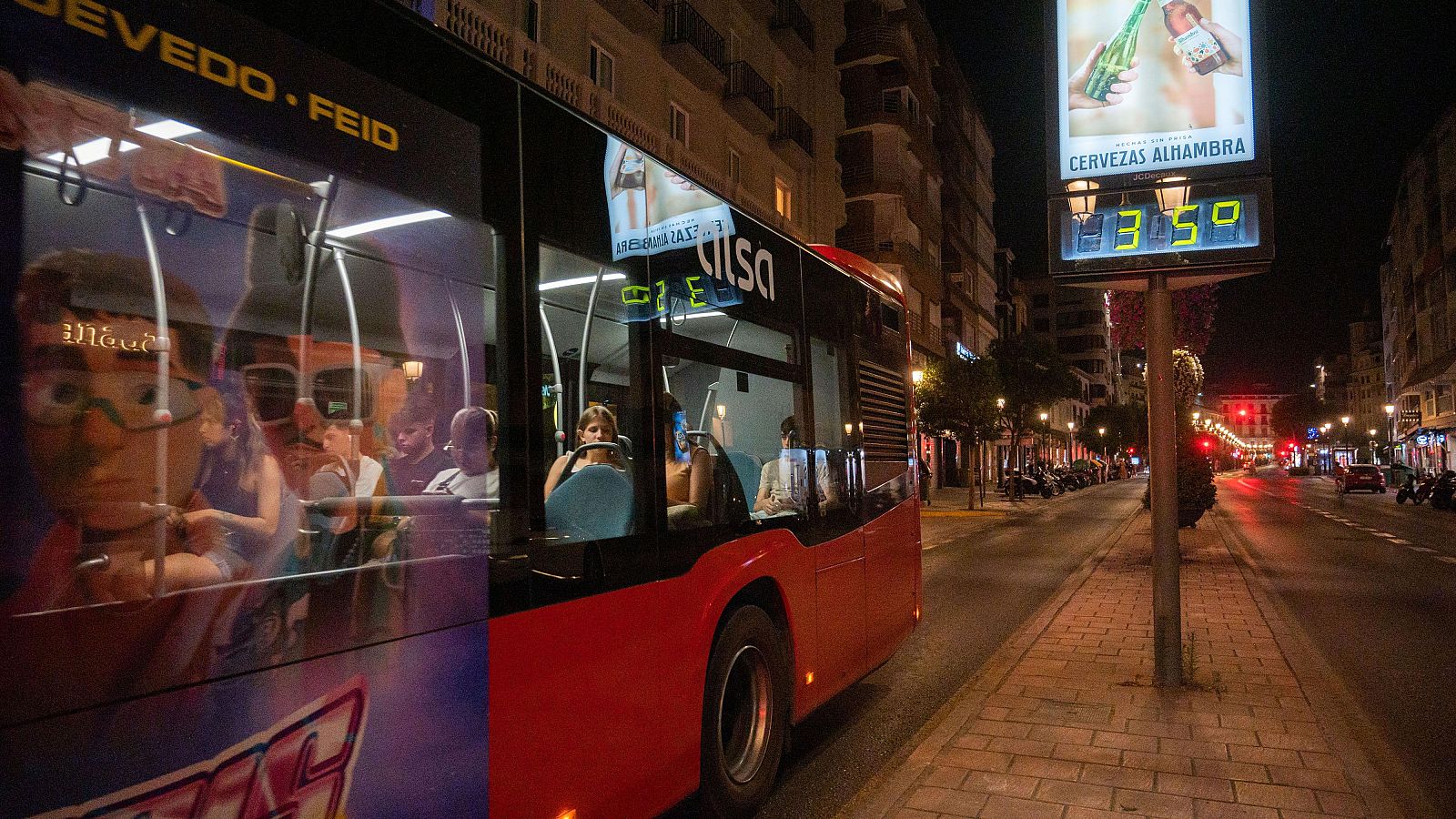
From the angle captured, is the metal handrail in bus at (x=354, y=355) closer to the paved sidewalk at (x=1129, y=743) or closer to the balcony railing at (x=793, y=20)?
the paved sidewalk at (x=1129, y=743)

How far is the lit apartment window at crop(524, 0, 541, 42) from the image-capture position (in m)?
16.4

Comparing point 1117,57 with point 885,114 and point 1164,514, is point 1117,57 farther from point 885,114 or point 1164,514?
point 885,114

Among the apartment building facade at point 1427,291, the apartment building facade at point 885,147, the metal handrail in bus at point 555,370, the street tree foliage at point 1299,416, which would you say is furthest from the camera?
the street tree foliage at point 1299,416

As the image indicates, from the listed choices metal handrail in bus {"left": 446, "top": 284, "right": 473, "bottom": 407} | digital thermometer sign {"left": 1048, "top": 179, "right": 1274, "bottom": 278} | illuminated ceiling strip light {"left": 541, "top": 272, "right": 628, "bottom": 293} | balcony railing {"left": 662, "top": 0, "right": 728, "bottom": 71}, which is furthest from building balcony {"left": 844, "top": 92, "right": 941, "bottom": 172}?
metal handrail in bus {"left": 446, "top": 284, "right": 473, "bottom": 407}

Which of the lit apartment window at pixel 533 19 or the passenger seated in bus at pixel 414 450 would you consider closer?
the passenger seated in bus at pixel 414 450

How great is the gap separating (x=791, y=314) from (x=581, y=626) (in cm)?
245

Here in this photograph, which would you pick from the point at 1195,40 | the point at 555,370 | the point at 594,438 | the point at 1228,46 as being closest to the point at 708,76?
the point at 1195,40

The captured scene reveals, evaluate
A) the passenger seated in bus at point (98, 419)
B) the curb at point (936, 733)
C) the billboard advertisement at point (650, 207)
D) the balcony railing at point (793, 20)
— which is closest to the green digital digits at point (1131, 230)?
the curb at point (936, 733)

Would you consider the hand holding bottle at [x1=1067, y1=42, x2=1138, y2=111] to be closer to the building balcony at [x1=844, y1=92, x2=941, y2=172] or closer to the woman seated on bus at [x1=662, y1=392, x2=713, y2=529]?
the woman seated on bus at [x1=662, y1=392, x2=713, y2=529]

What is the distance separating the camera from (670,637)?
3627 millimetres

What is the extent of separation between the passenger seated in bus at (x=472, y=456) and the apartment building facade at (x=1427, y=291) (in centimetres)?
5616

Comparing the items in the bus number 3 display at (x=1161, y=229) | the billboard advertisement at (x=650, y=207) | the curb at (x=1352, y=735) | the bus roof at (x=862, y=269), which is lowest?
the curb at (x=1352, y=735)

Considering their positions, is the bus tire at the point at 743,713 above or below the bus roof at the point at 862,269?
below

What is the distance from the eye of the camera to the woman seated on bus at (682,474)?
375cm
